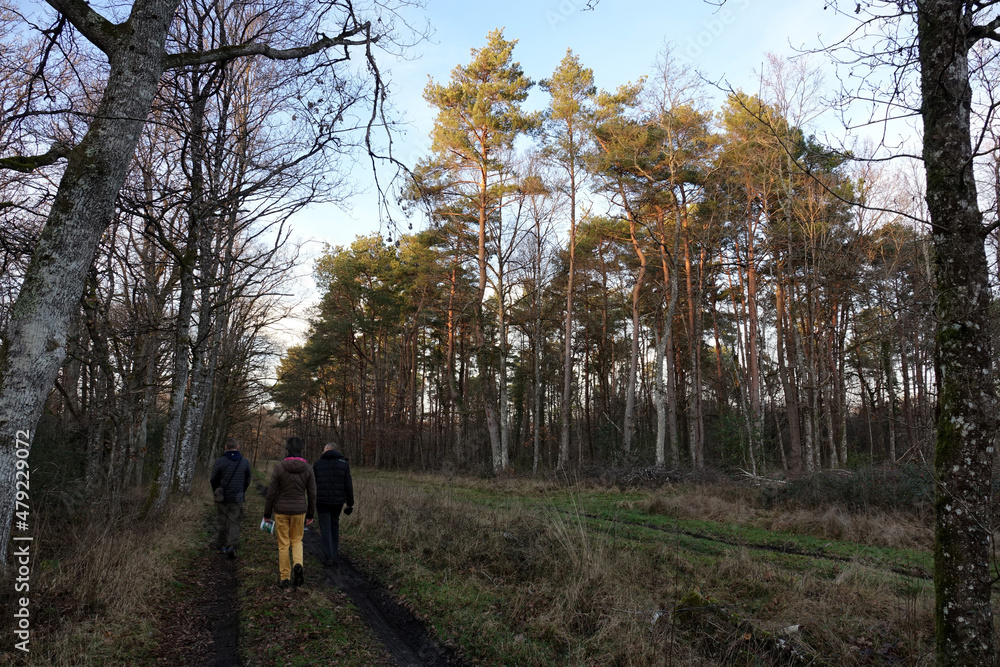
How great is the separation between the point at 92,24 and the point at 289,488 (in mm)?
5277

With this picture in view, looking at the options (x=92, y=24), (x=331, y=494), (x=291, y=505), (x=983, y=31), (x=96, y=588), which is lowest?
(x=96, y=588)

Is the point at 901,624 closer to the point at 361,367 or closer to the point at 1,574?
the point at 1,574

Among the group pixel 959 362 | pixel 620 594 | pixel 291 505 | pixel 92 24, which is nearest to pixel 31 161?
pixel 92 24

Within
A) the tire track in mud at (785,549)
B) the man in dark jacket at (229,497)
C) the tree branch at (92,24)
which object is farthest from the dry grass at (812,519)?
the tree branch at (92,24)

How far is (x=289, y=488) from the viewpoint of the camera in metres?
6.50

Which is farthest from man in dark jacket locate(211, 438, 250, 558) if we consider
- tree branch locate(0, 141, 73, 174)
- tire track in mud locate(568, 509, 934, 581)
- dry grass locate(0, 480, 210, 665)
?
tire track in mud locate(568, 509, 934, 581)

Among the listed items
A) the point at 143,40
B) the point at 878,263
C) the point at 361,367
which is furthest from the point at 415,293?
the point at 143,40

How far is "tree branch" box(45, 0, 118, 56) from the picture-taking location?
4.54m

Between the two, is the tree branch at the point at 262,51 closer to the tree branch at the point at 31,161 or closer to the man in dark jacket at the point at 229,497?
the tree branch at the point at 31,161

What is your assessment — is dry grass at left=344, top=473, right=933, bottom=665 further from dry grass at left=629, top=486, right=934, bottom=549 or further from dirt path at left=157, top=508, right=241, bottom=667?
dirt path at left=157, top=508, right=241, bottom=667

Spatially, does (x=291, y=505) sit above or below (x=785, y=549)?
above

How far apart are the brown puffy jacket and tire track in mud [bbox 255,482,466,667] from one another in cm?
110

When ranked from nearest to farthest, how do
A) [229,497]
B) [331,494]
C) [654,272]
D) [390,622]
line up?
[390,622] → [331,494] → [229,497] → [654,272]

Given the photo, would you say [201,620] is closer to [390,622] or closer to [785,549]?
[390,622]
